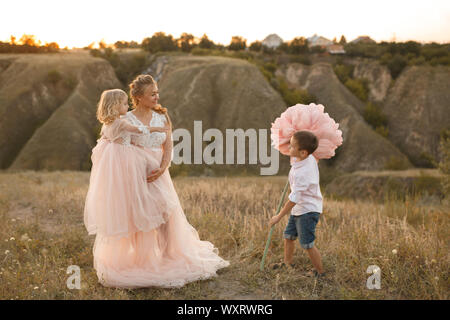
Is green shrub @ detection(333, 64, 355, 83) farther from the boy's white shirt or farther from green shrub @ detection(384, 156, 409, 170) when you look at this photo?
the boy's white shirt

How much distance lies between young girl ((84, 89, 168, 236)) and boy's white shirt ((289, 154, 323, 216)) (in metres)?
1.62

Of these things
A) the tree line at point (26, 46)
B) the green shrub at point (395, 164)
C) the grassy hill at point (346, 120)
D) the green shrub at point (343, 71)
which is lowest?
the green shrub at point (395, 164)

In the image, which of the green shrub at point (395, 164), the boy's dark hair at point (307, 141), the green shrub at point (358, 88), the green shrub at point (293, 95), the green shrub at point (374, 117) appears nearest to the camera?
the boy's dark hair at point (307, 141)

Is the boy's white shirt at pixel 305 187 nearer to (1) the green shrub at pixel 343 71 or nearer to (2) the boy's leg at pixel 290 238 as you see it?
(2) the boy's leg at pixel 290 238

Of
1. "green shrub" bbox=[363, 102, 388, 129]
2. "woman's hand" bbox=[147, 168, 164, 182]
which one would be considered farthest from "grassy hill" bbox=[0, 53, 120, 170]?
"woman's hand" bbox=[147, 168, 164, 182]

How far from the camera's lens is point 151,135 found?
4352mm

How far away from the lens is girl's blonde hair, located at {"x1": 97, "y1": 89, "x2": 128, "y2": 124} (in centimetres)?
407

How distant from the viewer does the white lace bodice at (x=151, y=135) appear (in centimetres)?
429

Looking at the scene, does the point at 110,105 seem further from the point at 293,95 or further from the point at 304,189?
the point at 293,95

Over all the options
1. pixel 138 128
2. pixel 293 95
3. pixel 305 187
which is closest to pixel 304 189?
pixel 305 187

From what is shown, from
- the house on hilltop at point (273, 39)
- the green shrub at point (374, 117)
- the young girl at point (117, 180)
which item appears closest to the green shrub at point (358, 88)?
the green shrub at point (374, 117)

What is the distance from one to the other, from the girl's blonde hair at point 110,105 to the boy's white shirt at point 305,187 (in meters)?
2.01

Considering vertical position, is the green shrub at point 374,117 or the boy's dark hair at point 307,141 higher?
the boy's dark hair at point 307,141
